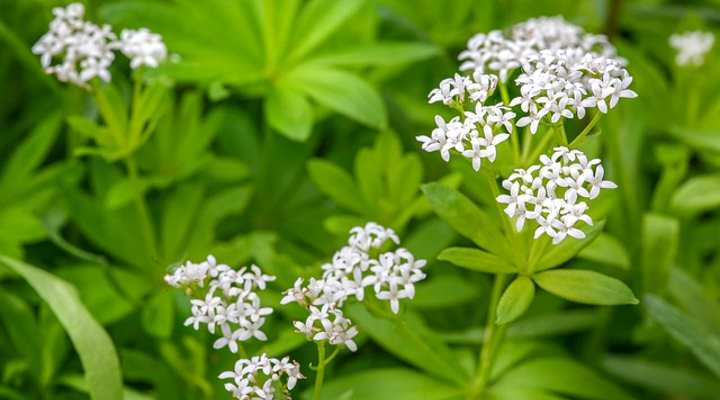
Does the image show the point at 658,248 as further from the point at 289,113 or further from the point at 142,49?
the point at 142,49

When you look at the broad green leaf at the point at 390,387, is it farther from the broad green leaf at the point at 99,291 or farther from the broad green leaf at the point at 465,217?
the broad green leaf at the point at 99,291

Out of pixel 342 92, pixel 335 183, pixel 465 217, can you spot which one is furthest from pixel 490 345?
pixel 342 92

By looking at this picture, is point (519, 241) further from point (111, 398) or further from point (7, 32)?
point (7, 32)

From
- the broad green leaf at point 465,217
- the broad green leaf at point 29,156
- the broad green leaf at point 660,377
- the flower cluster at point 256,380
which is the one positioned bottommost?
the flower cluster at point 256,380

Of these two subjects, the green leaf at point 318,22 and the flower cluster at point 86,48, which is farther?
the green leaf at point 318,22

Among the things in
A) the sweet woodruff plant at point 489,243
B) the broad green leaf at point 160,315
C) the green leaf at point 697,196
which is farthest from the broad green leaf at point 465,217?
the green leaf at point 697,196

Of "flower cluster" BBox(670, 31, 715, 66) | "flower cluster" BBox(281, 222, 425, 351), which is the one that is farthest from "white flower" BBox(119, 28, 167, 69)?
"flower cluster" BBox(670, 31, 715, 66)

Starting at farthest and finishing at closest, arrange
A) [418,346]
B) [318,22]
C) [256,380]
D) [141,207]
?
[318,22]
[141,207]
[418,346]
[256,380]

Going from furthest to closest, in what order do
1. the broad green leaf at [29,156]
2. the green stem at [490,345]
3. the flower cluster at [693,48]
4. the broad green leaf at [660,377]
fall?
the flower cluster at [693,48] < the broad green leaf at [29,156] < the broad green leaf at [660,377] < the green stem at [490,345]
